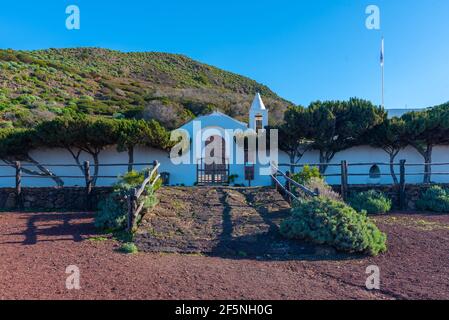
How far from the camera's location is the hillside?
28375mm

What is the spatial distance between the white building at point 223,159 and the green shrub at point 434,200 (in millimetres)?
3594

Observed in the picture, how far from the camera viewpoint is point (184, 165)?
53.5 feet

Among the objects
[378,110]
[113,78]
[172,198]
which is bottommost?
[172,198]

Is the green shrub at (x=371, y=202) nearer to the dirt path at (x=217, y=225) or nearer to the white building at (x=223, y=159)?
the dirt path at (x=217, y=225)

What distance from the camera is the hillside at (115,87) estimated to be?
28.4 metres

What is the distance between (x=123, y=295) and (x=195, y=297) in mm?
881

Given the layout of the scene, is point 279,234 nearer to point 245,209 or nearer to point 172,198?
point 245,209

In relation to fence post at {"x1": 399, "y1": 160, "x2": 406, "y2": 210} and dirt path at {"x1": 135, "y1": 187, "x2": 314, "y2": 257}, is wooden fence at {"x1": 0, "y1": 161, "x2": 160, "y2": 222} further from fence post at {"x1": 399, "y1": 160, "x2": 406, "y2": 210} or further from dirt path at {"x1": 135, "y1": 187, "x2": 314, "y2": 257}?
fence post at {"x1": 399, "y1": 160, "x2": 406, "y2": 210}

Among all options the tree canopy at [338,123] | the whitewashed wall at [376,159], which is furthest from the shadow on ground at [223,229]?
the whitewashed wall at [376,159]

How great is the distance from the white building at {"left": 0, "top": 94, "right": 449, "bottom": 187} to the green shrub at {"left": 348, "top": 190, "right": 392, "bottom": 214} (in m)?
3.76

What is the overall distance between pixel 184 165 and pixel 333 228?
33.6 ft

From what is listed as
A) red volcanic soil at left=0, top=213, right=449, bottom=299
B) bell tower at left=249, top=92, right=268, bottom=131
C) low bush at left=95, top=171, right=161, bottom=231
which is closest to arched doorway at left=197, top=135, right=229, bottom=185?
bell tower at left=249, top=92, right=268, bottom=131

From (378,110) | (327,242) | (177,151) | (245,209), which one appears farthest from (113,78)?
(327,242)

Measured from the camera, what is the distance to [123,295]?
4492 mm
